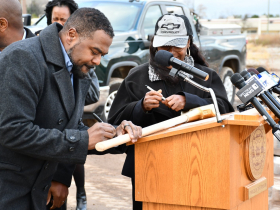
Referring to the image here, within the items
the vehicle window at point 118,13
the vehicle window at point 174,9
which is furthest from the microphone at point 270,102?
the vehicle window at point 174,9

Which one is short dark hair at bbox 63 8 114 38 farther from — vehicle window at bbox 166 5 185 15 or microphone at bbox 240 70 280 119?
vehicle window at bbox 166 5 185 15

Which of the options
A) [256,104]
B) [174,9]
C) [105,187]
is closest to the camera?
[256,104]

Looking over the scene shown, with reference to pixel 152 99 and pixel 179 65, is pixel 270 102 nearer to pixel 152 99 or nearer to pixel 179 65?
pixel 179 65

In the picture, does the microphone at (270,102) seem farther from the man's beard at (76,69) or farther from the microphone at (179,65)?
the man's beard at (76,69)

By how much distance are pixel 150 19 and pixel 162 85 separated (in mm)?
5228

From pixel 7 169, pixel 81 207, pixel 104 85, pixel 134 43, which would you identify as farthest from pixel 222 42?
pixel 7 169

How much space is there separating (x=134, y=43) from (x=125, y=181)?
296 cm

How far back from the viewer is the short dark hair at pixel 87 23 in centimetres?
246

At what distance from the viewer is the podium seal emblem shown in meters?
2.56

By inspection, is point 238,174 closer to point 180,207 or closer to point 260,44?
point 180,207

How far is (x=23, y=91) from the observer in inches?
86.7

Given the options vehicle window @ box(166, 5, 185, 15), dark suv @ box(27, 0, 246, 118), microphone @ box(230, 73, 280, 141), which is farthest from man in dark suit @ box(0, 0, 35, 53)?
vehicle window @ box(166, 5, 185, 15)

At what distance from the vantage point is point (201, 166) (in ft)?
7.98

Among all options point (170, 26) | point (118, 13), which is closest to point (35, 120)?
point (170, 26)
